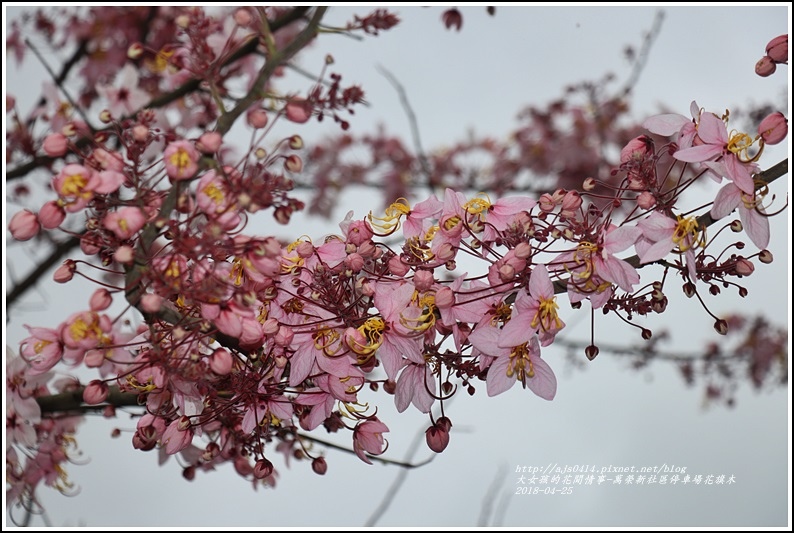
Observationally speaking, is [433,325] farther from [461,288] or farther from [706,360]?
[706,360]

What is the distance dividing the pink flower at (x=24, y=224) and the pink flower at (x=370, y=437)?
0.41m

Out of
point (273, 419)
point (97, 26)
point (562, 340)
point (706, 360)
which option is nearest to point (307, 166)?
point (97, 26)

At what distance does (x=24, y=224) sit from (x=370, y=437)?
433 millimetres

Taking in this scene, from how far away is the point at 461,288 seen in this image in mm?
752

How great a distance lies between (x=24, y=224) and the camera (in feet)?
2.53

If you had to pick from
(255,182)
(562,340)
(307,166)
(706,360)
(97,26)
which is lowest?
(255,182)

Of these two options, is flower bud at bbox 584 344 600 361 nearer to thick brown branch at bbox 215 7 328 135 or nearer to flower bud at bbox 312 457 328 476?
flower bud at bbox 312 457 328 476

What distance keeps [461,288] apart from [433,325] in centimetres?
5

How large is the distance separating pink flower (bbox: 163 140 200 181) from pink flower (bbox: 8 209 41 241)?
0.64 ft

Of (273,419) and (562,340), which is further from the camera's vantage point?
(562,340)

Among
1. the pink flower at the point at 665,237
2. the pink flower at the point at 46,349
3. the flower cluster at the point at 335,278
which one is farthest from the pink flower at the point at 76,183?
the pink flower at the point at 665,237

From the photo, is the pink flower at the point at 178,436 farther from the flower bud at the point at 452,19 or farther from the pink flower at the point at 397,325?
the flower bud at the point at 452,19

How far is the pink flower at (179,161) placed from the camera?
2.22ft

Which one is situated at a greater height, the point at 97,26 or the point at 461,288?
the point at 97,26
